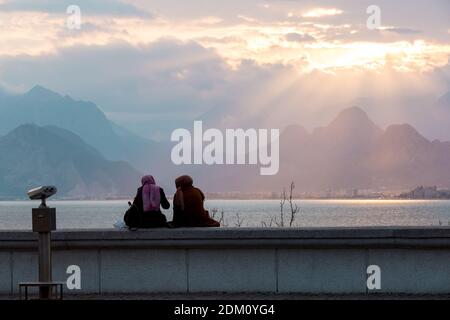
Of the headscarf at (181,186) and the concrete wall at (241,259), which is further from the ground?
the headscarf at (181,186)

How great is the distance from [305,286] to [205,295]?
1278mm

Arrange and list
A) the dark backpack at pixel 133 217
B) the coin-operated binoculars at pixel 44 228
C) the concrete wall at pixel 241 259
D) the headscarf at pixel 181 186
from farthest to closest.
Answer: the headscarf at pixel 181 186
the dark backpack at pixel 133 217
the concrete wall at pixel 241 259
the coin-operated binoculars at pixel 44 228

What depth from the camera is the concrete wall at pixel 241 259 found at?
1408cm

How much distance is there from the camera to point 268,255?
564 inches

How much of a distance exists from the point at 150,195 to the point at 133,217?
384mm

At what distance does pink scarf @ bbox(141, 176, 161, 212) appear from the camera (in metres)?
14.7

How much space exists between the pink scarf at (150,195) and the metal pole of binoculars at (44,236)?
216 cm

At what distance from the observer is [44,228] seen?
12.6m

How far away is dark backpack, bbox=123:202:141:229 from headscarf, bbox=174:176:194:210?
2.12 feet

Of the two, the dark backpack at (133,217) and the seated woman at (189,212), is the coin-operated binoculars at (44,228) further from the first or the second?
the seated woman at (189,212)

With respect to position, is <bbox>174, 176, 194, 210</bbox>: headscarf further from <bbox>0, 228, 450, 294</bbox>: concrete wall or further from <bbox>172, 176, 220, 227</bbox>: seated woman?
<bbox>0, 228, 450, 294</bbox>: concrete wall

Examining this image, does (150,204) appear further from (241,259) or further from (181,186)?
(241,259)

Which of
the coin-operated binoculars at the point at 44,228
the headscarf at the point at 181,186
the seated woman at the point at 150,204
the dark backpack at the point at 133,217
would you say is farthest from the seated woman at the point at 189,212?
the coin-operated binoculars at the point at 44,228
